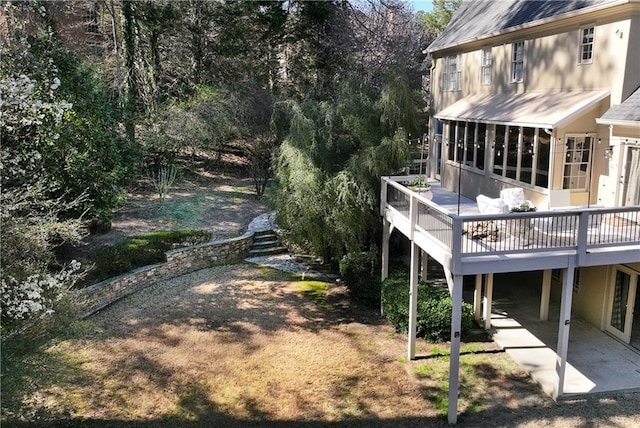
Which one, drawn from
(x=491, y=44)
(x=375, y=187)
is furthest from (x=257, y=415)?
(x=491, y=44)

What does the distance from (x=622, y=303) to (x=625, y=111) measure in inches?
184

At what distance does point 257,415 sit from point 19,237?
5352 mm

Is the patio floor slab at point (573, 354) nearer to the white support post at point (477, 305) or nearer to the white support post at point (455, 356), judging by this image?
the white support post at point (477, 305)

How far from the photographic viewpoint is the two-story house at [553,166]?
9578mm

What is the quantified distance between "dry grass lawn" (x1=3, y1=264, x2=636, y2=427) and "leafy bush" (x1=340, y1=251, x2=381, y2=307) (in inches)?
17.0

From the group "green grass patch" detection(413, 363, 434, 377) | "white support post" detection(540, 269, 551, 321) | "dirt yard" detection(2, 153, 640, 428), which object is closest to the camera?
"dirt yard" detection(2, 153, 640, 428)

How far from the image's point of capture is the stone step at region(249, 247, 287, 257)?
18734 millimetres


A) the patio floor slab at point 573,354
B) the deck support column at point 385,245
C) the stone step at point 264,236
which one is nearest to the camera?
the patio floor slab at point 573,354

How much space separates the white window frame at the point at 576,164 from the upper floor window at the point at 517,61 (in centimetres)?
332

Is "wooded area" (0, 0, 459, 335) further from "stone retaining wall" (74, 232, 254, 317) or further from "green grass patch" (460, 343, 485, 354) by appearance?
"green grass patch" (460, 343, 485, 354)

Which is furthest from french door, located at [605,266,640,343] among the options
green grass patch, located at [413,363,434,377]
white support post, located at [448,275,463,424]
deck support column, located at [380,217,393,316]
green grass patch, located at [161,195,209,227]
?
green grass patch, located at [161,195,209,227]

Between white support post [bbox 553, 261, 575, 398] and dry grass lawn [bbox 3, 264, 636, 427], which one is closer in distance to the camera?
dry grass lawn [bbox 3, 264, 636, 427]

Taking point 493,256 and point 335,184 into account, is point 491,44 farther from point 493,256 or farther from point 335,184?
point 493,256

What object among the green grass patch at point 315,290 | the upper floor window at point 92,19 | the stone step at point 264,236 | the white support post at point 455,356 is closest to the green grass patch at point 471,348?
the white support post at point 455,356
